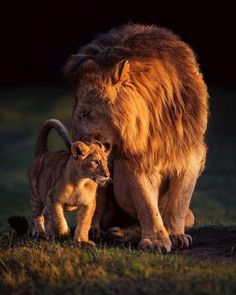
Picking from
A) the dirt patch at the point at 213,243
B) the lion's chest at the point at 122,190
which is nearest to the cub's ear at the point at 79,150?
the lion's chest at the point at 122,190

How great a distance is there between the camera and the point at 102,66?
688cm

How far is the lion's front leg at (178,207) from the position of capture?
729 centimetres

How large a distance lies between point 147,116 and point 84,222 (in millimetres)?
1073

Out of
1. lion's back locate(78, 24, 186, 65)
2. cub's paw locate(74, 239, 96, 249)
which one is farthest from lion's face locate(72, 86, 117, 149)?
cub's paw locate(74, 239, 96, 249)

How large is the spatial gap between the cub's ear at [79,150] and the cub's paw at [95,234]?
0.97 metres

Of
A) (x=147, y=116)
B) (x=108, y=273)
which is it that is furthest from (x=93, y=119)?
(x=108, y=273)

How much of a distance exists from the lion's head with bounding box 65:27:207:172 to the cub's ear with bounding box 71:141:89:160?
69mm

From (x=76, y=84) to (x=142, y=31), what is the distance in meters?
0.84

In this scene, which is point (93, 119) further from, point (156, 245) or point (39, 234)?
point (39, 234)

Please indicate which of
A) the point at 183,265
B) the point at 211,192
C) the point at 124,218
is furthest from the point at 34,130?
the point at 183,265

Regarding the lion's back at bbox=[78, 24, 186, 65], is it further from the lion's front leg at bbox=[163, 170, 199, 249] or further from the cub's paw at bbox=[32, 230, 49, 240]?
the cub's paw at bbox=[32, 230, 49, 240]

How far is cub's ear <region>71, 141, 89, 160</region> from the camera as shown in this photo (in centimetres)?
683

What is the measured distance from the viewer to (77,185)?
7.25m

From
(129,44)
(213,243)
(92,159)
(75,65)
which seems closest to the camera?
(92,159)
